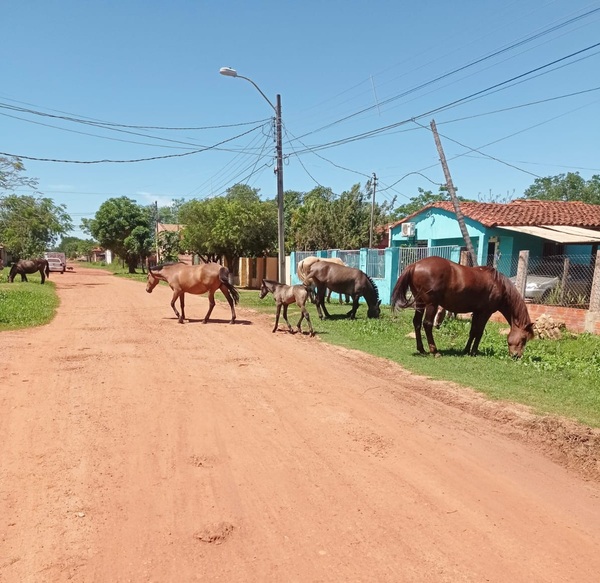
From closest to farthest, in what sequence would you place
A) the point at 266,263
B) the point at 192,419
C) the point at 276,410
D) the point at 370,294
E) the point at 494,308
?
1. the point at 192,419
2. the point at 276,410
3. the point at 494,308
4. the point at 370,294
5. the point at 266,263

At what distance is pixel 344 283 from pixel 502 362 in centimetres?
719

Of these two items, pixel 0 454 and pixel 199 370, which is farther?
pixel 199 370

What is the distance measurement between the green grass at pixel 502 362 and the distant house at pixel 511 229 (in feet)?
15.5

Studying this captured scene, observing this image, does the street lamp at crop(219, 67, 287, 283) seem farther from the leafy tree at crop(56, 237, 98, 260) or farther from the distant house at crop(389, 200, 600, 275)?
the leafy tree at crop(56, 237, 98, 260)

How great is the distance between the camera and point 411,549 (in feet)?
10.6

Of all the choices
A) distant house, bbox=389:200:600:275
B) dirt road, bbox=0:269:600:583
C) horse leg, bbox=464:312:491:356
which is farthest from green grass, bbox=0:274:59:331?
distant house, bbox=389:200:600:275

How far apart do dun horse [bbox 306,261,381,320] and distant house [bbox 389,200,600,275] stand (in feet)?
9.99

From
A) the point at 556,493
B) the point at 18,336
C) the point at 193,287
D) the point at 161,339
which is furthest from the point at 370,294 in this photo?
the point at 556,493

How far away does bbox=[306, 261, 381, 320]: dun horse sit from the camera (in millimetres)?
15492

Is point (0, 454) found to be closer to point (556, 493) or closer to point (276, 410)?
point (276, 410)

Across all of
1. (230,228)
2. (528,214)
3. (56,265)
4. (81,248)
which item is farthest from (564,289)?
(81,248)

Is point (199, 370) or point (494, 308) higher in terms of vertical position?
point (494, 308)

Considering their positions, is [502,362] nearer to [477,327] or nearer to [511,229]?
[477,327]

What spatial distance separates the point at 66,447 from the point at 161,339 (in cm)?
597
